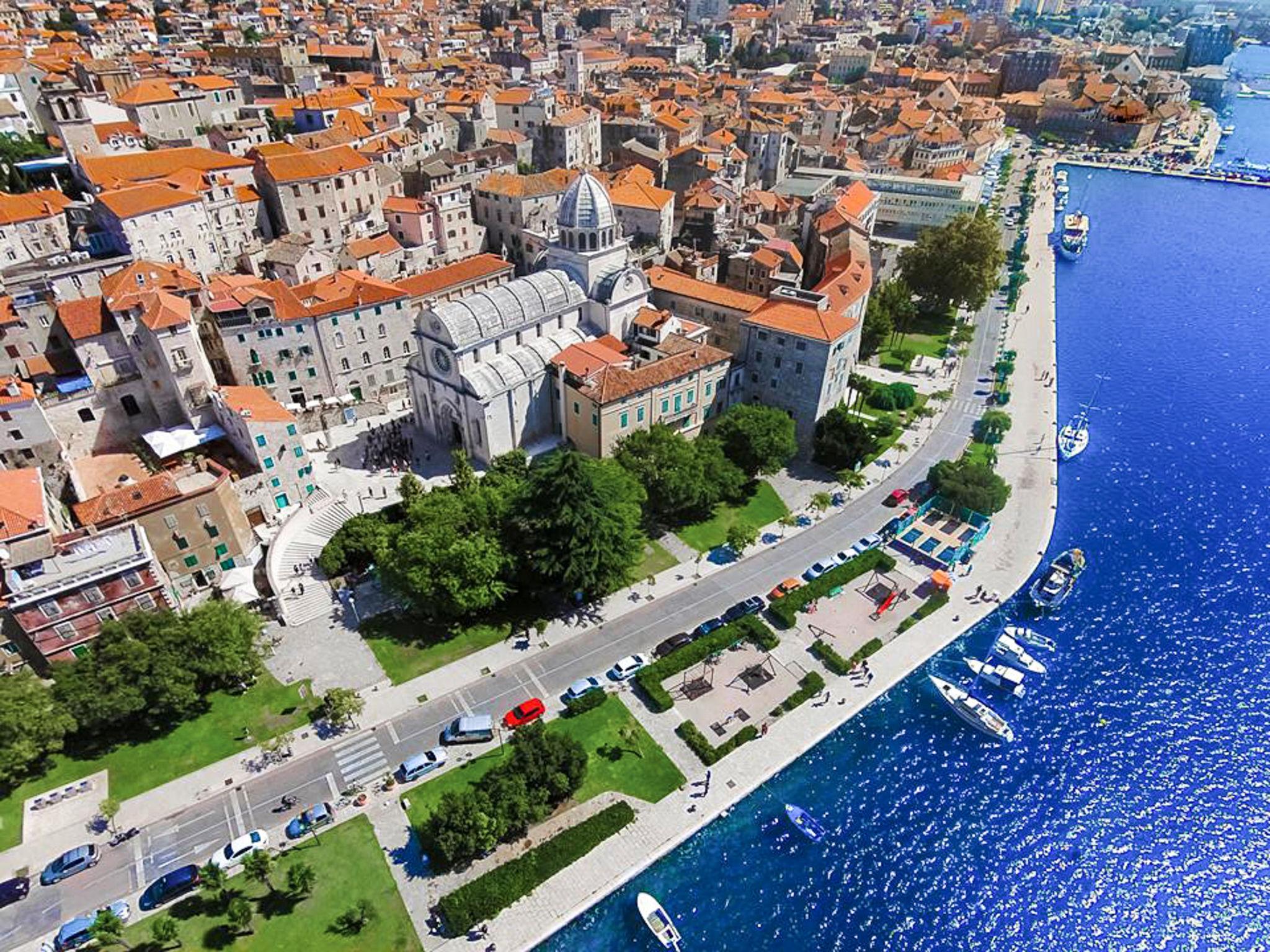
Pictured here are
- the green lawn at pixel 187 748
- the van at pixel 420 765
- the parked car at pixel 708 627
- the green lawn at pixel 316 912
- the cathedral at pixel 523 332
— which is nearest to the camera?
A: the green lawn at pixel 316 912

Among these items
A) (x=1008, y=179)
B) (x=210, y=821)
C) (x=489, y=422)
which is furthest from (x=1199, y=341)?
(x=210, y=821)

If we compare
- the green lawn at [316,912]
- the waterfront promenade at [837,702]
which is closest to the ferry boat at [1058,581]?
the waterfront promenade at [837,702]

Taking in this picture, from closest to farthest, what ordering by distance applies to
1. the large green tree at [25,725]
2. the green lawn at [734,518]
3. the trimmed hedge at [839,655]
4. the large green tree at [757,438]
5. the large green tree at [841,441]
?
the large green tree at [25,725] < the trimmed hedge at [839,655] < the green lawn at [734,518] < the large green tree at [757,438] < the large green tree at [841,441]

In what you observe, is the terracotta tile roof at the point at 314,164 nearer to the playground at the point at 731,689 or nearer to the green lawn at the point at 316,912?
the playground at the point at 731,689

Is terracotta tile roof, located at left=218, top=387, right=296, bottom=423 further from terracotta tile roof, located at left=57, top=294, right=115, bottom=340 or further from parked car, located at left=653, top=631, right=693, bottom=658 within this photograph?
parked car, located at left=653, top=631, right=693, bottom=658

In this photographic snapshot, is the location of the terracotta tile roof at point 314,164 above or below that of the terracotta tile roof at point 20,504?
above

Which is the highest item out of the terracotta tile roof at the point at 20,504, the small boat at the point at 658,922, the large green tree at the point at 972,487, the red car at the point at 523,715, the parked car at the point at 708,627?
the terracotta tile roof at the point at 20,504
